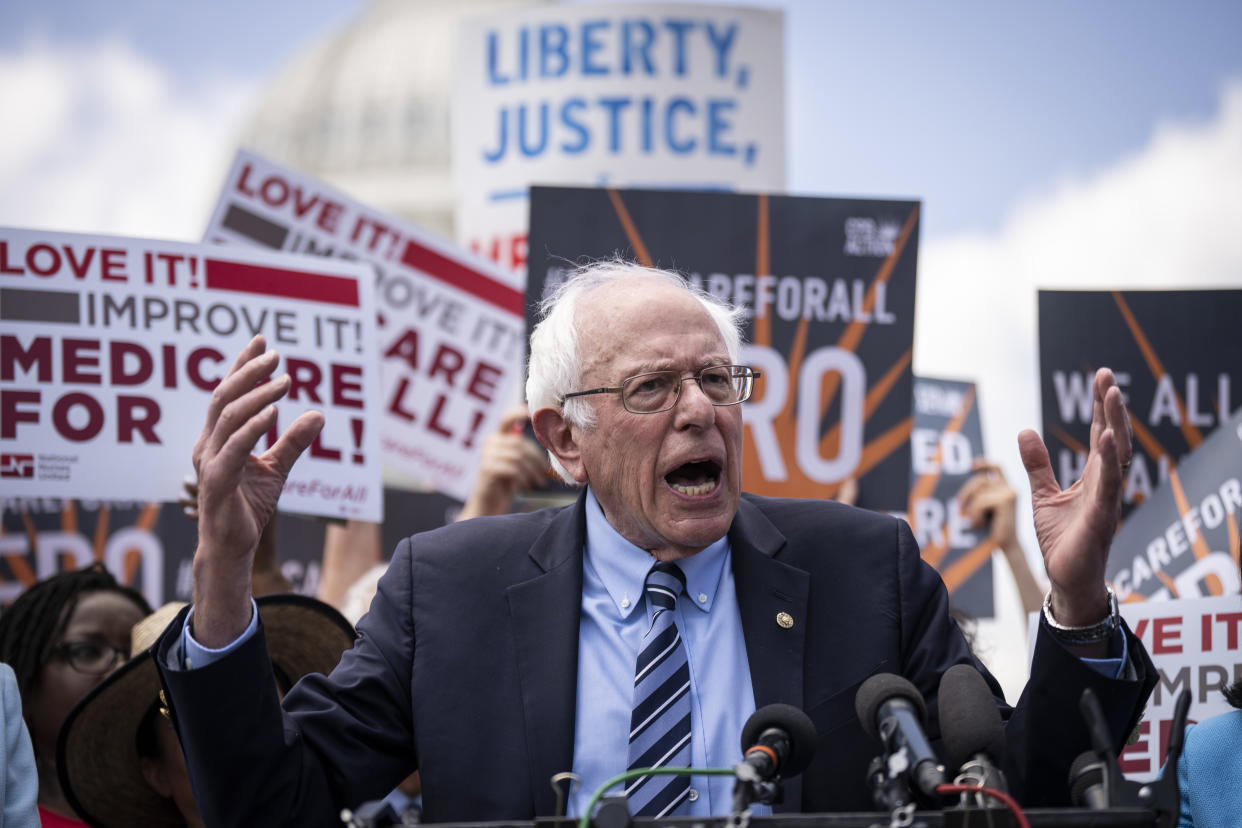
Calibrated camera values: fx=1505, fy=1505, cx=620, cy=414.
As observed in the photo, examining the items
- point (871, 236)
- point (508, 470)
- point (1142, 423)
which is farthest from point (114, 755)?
point (1142, 423)

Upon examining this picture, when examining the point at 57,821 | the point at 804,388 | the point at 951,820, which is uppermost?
the point at 804,388

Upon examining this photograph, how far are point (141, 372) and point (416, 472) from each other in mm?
1450

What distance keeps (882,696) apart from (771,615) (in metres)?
0.74

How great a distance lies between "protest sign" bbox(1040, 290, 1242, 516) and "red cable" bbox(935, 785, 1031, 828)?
357 centimetres

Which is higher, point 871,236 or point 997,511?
point 871,236

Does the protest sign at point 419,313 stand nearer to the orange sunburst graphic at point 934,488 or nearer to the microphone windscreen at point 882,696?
the orange sunburst graphic at point 934,488

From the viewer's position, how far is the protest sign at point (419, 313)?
6.03m

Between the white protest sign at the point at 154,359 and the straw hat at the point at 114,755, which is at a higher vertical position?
the white protest sign at the point at 154,359

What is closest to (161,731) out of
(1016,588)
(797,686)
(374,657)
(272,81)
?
(374,657)

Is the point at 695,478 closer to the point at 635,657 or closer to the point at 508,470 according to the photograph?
the point at 635,657

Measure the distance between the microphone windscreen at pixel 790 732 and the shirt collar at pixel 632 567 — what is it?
0.77m

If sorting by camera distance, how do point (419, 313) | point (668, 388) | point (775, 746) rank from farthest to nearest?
point (419, 313)
point (668, 388)
point (775, 746)

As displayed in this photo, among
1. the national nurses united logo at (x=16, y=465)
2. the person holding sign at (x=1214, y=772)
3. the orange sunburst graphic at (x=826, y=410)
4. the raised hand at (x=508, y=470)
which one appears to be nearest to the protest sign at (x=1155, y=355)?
the orange sunburst graphic at (x=826, y=410)

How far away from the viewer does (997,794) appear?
1981mm
